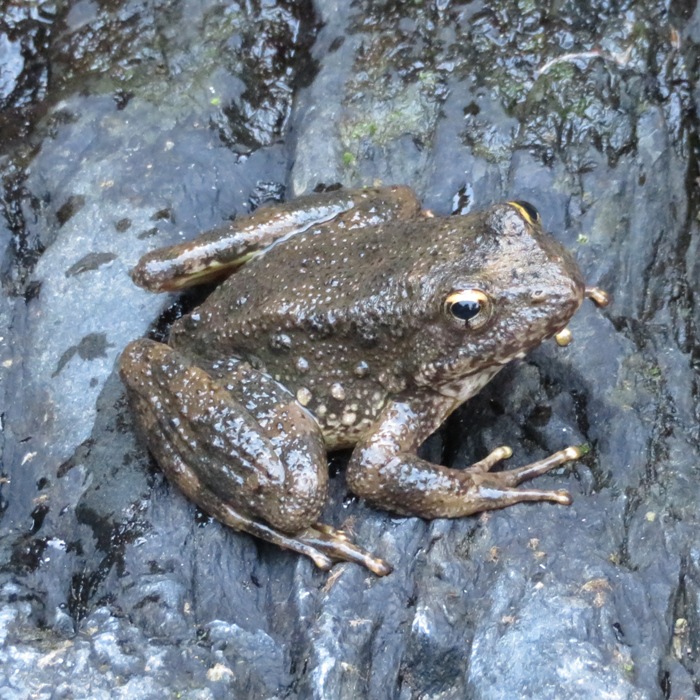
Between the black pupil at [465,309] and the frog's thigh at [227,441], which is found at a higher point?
the black pupil at [465,309]

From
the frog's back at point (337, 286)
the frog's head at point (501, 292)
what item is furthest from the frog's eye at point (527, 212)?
the frog's back at point (337, 286)

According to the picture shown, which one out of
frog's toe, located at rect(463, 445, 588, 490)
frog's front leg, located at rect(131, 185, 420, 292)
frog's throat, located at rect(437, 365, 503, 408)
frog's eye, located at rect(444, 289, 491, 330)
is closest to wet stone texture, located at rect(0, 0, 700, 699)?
frog's toe, located at rect(463, 445, 588, 490)

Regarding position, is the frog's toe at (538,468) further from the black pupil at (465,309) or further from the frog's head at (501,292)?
the black pupil at (465,309)

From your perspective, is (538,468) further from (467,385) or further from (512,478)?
(467,385)

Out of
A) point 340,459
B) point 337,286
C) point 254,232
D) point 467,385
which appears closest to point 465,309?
point 467,385

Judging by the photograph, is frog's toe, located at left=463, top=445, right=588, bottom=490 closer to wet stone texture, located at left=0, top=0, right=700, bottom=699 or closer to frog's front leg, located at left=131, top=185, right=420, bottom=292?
wet stone texture, located at left=0, top=0, right=700, bottom=699
